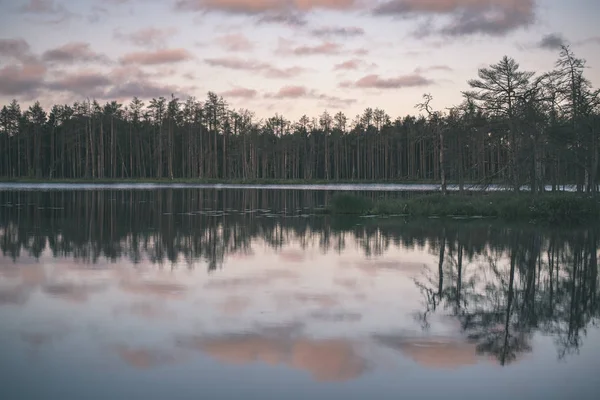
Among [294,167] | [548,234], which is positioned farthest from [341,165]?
[548,234]

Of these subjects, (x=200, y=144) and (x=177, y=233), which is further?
(x=200, y=144)

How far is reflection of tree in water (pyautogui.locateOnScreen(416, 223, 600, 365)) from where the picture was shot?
11.0 m

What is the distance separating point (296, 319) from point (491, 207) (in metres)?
28.1

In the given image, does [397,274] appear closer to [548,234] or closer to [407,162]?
[548,234]

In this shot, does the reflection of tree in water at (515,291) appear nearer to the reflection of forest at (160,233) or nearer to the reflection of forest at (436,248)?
the reflection of forest at (436,248)

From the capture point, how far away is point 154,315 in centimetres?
1184

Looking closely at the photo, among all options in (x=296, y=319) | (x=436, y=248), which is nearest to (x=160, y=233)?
(x=436, y=248)

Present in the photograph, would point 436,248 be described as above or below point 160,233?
below

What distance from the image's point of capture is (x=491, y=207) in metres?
37.2

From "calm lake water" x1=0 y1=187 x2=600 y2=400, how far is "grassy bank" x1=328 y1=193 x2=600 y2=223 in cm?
1081

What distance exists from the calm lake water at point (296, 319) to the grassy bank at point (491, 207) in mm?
10813

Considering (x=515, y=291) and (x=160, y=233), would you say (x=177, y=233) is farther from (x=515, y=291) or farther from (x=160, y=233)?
(x=515, y=291)

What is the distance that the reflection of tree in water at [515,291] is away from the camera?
36.1 ft

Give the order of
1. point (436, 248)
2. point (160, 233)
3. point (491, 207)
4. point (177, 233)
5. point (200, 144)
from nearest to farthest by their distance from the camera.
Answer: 1. point (436, 248)
2. point (160, 233)
3. point (177, 233)
4. point (491, 207)
5. point (200, 144)
